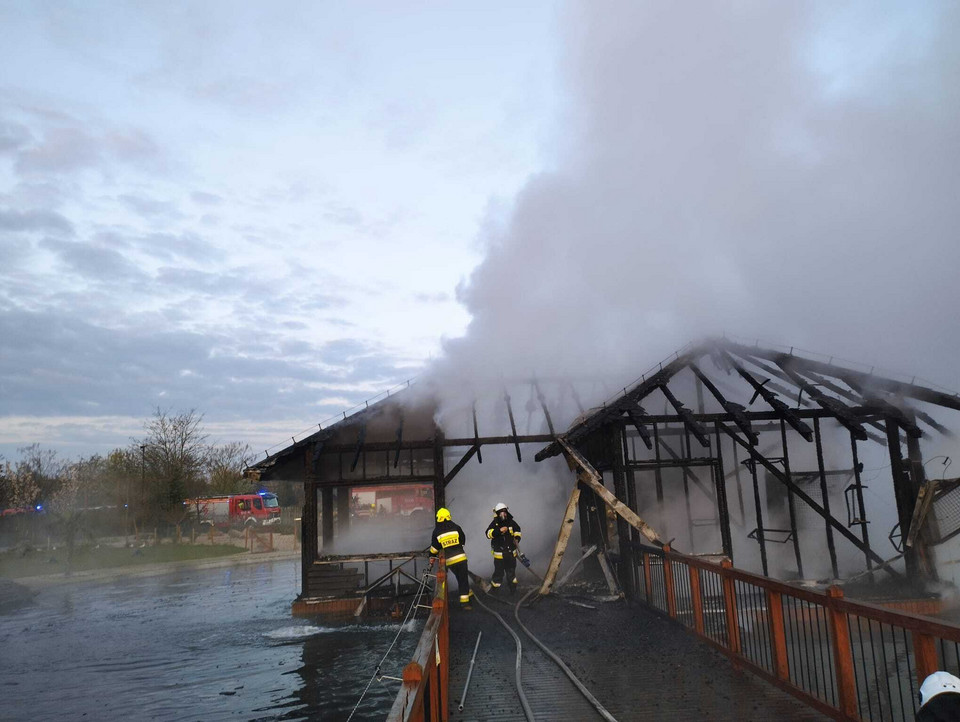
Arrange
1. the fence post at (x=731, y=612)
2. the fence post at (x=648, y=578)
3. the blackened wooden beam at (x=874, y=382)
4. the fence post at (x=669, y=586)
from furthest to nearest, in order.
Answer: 1. the blackened wooden beam at (x=874, y=382)
2. the fence post at (x=648, y=578)
3. the fence post at (x=669, y=586)
4. the fence post at (x=731, y=612)

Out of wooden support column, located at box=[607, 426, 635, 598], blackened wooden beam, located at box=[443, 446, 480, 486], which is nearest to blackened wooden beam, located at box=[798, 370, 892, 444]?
wooden support column, located at box=[607, 426, 635, 598]

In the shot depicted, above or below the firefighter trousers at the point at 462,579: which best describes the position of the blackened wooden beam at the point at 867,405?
above

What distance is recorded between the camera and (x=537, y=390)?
1678cm

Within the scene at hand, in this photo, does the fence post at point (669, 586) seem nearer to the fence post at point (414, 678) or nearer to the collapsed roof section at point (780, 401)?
the collapsed roof section at point (780, 401)

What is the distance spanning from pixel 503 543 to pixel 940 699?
10206mm

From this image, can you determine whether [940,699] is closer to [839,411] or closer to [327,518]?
[839,411]

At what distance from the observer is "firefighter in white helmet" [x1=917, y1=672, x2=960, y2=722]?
3.01 metres

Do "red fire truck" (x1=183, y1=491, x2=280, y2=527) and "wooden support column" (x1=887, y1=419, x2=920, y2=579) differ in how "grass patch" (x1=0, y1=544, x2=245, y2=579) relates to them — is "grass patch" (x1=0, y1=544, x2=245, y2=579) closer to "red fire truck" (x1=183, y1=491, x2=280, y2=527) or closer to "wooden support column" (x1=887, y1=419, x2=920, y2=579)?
"red fire truck" (x1=183, y1=491, x2=280, y2=527)

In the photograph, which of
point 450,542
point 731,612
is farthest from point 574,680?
point 450,542

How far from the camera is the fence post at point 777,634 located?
5824mm

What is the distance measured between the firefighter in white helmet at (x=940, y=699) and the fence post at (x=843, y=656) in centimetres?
173

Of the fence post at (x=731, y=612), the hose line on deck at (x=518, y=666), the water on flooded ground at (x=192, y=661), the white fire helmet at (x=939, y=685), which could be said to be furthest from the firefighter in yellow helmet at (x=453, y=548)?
the white fire helmet at (x=939, y=685)

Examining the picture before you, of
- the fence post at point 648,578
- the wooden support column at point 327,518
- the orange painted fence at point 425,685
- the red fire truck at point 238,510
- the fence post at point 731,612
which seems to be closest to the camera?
the orange painted fence at point 425,685

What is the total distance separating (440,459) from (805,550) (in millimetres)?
7715
